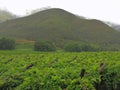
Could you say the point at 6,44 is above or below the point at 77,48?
above

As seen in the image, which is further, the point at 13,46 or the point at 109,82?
the point at 13,46

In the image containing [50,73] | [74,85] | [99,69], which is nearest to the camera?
[74,85]

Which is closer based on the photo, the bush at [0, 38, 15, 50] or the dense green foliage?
the bush at [0, 38, 15, 50]

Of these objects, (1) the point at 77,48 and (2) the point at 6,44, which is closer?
(2) the point at 6,44

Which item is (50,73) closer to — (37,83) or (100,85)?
(37,83)

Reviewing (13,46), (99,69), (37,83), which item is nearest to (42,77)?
(37,83)

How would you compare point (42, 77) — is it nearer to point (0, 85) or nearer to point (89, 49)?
point (0, 85)

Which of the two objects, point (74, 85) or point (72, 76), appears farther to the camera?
point (72, 76)

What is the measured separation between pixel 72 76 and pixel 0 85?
13.3ft

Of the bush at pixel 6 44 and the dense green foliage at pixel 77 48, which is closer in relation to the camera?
the bush at pixel 6 44

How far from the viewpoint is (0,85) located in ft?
62.5

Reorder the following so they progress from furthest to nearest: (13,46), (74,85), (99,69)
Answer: (13,46) < (99,69) < (74,85)

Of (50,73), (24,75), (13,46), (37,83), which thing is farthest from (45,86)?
(13,46)

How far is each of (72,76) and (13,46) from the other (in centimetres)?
14655
